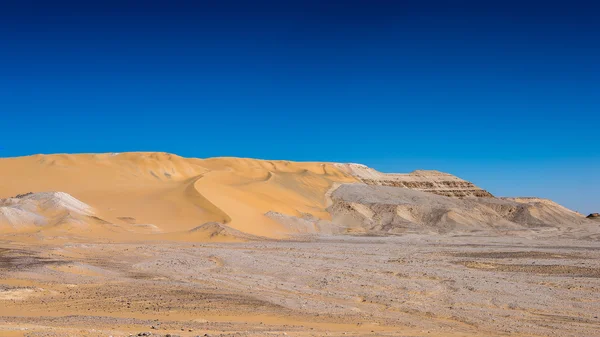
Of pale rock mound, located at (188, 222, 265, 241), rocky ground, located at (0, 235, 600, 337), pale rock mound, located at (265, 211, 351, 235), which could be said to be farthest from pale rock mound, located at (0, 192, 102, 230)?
pale rock mound, located at (265, 211, 351, 235)

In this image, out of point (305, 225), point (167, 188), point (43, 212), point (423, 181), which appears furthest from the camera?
point (423, 181)

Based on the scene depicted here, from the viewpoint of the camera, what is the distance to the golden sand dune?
45375mm

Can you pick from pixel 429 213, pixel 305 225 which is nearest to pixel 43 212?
pixel 305 225

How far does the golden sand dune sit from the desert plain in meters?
0.27

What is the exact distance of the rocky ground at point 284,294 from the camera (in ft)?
42.0

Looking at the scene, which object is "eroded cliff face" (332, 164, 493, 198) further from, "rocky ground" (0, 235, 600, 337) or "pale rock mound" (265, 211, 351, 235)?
"rocky ground" (0, 235, 600, 337)

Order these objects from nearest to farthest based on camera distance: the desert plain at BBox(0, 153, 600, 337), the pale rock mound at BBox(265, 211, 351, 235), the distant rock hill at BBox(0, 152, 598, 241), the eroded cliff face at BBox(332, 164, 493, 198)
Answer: the desert plain at BBox(0, 153, 600, 337) → the distant rock hill at BBox(0, 152, 598, 241) → the pale rock mound at BBox(265, 211, 351, 235) → the eroded cliff face at BBox(332, 164, 493, 198)

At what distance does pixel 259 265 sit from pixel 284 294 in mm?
7235

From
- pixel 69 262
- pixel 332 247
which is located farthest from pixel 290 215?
pixel 69 262

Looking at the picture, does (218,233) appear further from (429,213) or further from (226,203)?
(429,213)

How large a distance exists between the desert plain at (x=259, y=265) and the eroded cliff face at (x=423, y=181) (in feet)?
61.9

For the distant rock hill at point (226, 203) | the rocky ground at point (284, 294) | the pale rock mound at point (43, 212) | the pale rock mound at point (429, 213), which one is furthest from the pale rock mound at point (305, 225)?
the rocky ground at point (284, 294)

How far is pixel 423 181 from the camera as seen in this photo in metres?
89.1

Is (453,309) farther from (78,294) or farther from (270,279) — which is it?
(78,294)
